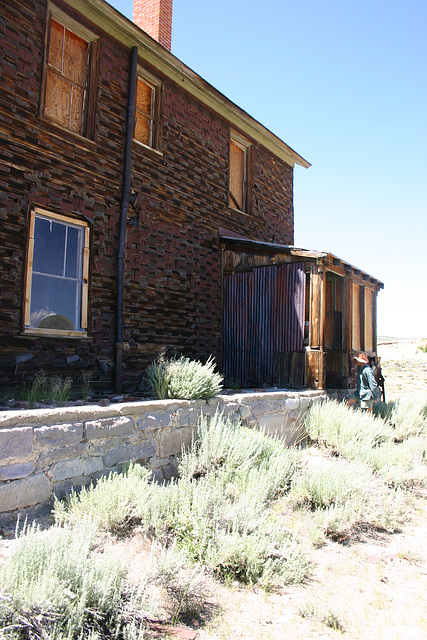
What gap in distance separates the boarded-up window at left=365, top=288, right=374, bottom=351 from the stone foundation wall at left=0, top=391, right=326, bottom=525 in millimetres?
5893

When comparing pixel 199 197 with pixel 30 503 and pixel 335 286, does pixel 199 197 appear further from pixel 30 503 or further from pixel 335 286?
pixel 30 503

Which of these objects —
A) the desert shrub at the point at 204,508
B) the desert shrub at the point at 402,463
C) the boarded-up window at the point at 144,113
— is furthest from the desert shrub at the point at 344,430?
the boarded-up window at the point at 144,113

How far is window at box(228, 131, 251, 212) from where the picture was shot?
37.9 feet

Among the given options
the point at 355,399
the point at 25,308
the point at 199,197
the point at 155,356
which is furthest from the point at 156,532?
the point at 199,197

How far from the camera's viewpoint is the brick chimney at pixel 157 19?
1067cm

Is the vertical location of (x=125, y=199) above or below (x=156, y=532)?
above

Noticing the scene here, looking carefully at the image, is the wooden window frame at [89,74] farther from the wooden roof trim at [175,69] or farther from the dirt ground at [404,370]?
the dirt ground at [404,370]

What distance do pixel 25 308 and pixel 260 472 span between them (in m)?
4.02

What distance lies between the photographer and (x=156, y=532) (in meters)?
4.13

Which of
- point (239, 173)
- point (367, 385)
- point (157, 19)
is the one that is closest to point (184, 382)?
Result: point (367, 385)

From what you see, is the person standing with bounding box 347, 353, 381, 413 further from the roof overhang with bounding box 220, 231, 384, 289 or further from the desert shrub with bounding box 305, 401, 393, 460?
the roof overhang with bounding box 220, 231, 384, 289

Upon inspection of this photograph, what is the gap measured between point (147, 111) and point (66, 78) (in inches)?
77.9

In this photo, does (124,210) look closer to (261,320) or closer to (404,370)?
(261,320)

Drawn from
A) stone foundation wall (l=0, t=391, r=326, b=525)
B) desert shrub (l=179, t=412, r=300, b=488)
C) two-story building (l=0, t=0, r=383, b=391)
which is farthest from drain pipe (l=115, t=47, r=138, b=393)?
desert shrub (l=179, t=412, r=300, b=488)
